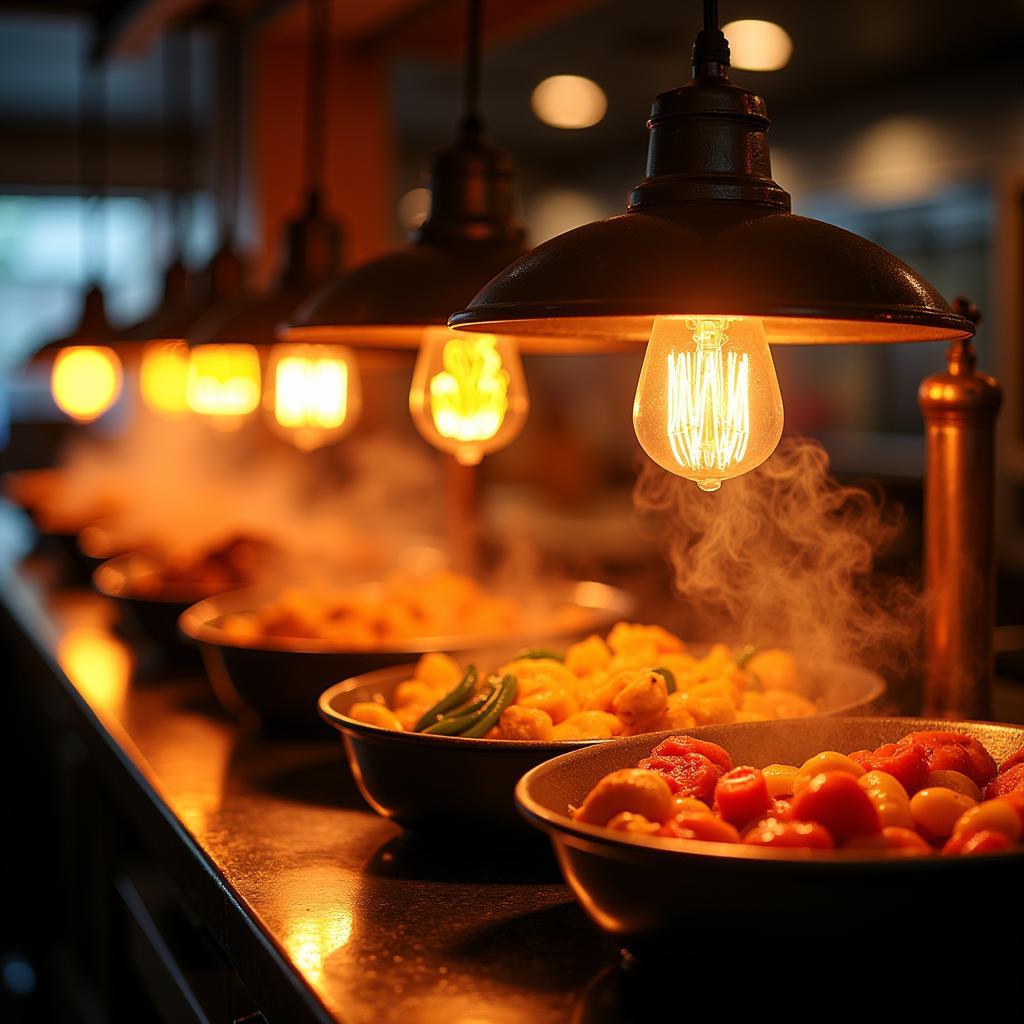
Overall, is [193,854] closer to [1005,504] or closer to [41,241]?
[1005,504]

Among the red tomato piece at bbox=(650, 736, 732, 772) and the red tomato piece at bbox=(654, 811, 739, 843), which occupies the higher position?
the red tomato piece at bbox=(650, 736, 732, 772)

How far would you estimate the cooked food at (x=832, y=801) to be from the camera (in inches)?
41.8

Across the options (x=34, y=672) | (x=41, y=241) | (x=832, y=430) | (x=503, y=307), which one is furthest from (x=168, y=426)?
(x=503, y=307)

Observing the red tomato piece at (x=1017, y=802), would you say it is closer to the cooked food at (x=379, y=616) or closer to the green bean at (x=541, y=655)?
the green bean at (x=541, y=655)

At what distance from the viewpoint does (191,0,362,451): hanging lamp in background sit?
93.7 inches

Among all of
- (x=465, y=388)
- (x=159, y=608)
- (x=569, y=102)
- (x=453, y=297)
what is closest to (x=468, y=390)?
(x=465, y=388)

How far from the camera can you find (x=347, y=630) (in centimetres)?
229

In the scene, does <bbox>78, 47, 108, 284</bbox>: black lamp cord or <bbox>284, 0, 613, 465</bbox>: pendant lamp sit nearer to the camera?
<bbox>284, 0, 613, 465</bbox>: pendant lamp

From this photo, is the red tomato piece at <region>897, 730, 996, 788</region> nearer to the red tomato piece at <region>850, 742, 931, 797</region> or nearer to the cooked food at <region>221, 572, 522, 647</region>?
the red tomato piece at <region>850, 742, 931, 797</region>

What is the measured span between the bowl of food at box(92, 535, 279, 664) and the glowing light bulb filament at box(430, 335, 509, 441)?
1.10m

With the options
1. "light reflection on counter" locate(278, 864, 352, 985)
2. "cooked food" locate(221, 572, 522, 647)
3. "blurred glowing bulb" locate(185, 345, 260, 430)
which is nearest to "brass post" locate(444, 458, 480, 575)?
"blurred glowing bulb" locate(185, 345, 260, 430)

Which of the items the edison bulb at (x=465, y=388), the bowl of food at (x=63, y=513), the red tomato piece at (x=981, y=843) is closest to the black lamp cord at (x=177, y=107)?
the bowl of food at (x=63, y=513)

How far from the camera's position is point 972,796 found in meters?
1.23

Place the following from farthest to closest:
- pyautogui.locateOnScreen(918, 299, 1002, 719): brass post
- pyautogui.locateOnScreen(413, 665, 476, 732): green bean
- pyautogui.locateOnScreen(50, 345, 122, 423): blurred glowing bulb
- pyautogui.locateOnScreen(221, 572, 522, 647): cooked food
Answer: pyautogui.locateOnScreen(50, 345, 122, 423): blurred glowing bulb < pyautogui.locateOnScreen(221, 572, 522, 647): cooked food < pyautogui.locateOnScreen(918, 299, 1002, 719): brass post < pyautogui.locateOnScreen(413, 665, 476, 732): green bean
